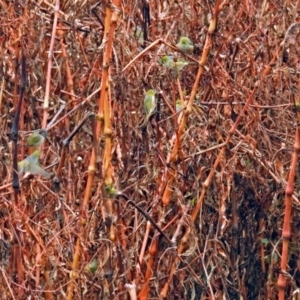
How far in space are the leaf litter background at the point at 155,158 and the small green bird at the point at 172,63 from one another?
3.2 inches

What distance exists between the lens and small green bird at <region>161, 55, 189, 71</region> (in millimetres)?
1627

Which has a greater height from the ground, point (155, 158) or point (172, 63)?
point (172, 63)

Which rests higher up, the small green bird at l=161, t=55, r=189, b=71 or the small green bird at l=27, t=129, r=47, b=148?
the small green bird at l=161, t=55, r=189, b=71

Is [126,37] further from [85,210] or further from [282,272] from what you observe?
[282,272]

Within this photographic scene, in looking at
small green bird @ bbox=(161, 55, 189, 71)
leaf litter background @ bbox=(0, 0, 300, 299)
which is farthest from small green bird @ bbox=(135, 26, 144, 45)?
small green bird @ bbox=(161, 55, 189, 71)

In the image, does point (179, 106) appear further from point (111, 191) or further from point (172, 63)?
point (111, 191)

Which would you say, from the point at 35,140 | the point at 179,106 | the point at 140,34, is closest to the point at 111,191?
the point at 35,140

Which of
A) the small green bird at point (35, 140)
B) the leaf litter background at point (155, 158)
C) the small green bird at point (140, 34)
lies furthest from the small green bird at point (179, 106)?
the small green bird at point (35, 140)

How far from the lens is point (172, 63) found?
163 cm

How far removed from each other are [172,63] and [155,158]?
23cm

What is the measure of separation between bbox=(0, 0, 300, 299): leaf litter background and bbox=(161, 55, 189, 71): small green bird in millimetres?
81

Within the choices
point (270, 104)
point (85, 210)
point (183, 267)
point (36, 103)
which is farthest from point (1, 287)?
point (270, 104)

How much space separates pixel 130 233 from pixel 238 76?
60 centimetres

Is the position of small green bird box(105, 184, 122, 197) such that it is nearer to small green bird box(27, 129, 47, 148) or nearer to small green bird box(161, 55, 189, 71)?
small green bird box(27, 129, 47, 148)
